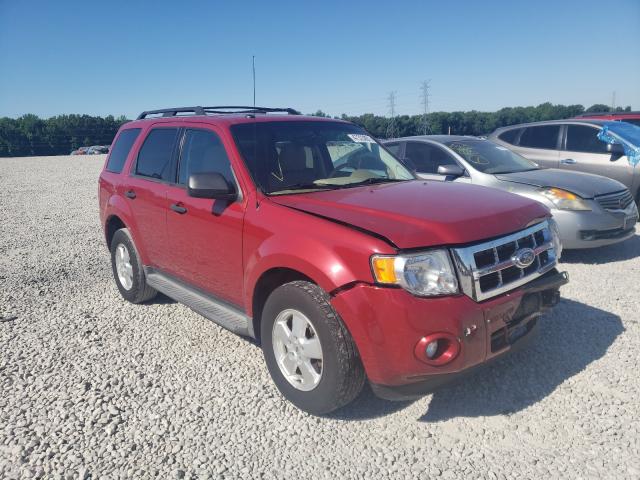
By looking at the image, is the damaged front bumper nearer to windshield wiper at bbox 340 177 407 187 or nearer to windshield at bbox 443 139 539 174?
windshield wiper at bbox 340 177 407 187

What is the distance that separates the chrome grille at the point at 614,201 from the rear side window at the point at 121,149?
5478 mm

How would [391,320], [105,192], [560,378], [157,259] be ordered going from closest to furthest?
1. [391,320]
2. [560,378]
3. [157,259]
4. [105,192]

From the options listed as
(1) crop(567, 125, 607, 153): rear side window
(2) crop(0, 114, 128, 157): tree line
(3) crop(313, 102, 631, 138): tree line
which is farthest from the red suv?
(3) crop(313, 102, 631, 138): tree line

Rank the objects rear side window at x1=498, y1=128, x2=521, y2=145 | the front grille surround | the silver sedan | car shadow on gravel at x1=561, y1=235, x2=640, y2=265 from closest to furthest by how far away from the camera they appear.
Result: the silver sedan → the front grille surround → car shadow on gravel at x1=561, y1=235, x2=640, y2=265 → rear side window at x1=498, y1=128, x2=521, y2=145

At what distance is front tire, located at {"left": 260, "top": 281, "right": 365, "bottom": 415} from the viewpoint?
106 inches

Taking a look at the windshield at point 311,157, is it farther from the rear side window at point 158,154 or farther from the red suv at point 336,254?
the rear side window at point 158,154

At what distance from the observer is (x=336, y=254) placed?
2646 mm

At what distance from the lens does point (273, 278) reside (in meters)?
3.17

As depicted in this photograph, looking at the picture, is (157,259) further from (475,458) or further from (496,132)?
(496,132)

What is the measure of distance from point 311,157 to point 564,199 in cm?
374

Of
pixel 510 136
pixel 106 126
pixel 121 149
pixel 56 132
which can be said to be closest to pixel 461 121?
pixel 106 126

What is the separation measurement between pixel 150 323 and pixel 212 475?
7.63 ft

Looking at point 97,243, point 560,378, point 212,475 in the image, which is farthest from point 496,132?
point 212,475

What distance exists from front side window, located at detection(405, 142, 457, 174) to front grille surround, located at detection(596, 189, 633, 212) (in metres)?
1.89
